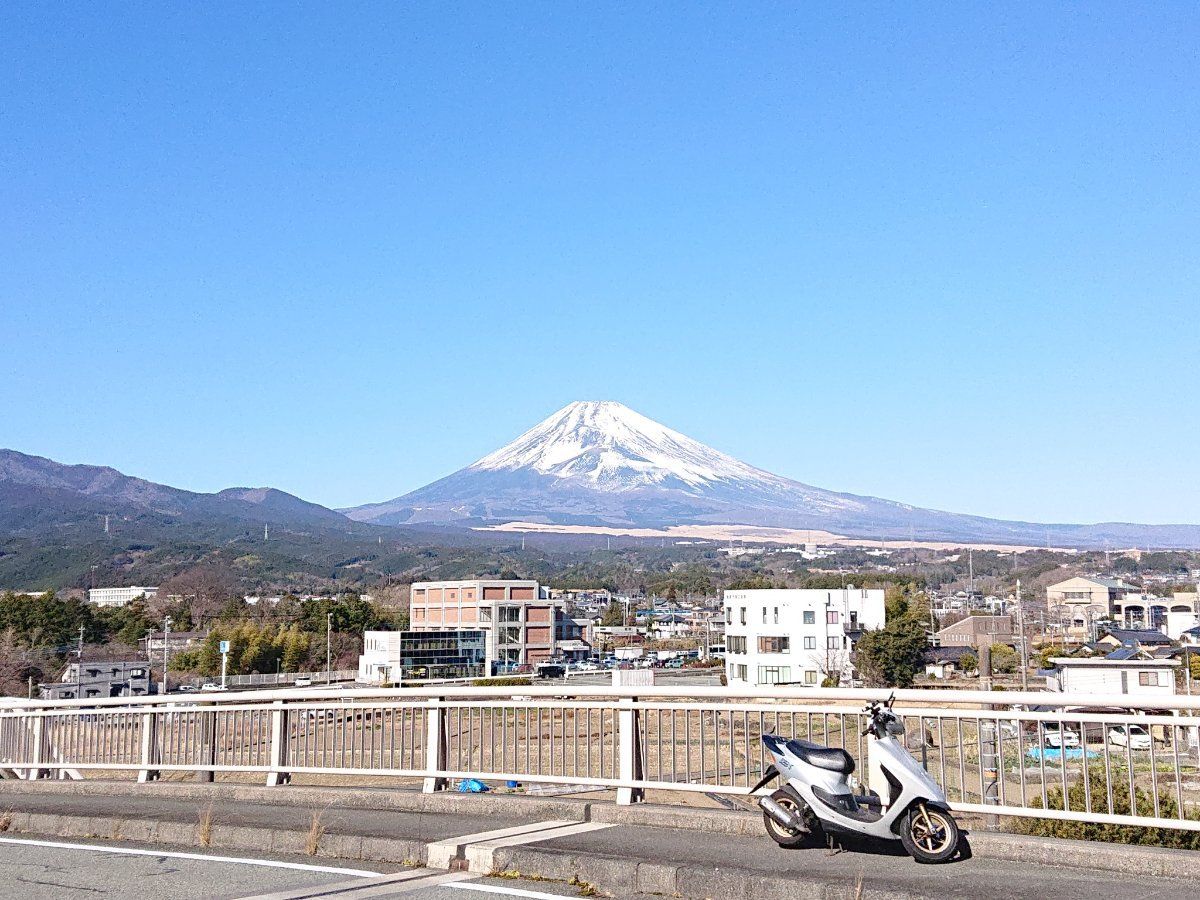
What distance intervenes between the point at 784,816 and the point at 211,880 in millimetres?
3739

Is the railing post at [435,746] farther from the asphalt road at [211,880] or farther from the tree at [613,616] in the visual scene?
the tree at [613,616]

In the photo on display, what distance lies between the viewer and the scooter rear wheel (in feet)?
25.9

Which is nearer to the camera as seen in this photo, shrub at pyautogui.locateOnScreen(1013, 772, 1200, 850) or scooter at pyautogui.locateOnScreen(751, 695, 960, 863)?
scooter at pyautogui.locateOnScreen(751, 695, 960, 863)

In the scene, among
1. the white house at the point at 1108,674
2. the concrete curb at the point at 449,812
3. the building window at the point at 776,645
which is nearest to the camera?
the concrete curb at the point at 449,812

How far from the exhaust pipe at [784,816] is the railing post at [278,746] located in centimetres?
560

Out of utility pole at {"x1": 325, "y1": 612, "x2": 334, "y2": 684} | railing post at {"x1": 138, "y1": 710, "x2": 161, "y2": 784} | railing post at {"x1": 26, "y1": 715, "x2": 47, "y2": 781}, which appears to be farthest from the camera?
utility pole at {"x1": 325, "y1": 612, "x2": 334, "y2": 684}

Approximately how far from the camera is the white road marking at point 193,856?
8.43 m

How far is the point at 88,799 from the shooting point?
12.4m

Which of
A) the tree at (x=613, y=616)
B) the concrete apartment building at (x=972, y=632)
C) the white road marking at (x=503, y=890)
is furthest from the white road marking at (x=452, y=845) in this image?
the tree at (x=613, y=616)

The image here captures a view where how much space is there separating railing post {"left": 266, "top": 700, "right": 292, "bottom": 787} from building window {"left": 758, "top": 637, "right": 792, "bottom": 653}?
61407 millimetres

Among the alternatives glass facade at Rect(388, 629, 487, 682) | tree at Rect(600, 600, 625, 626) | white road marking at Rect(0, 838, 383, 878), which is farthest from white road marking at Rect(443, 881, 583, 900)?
tree at Rect(600, 600, 625, 626)

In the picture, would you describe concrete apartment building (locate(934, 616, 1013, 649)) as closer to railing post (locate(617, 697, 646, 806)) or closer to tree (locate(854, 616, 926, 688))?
tree (locate(854, 616, 926, 688))

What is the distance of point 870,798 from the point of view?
25.7 feet

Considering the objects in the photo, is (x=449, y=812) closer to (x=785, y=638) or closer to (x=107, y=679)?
(x=107, y=679)
